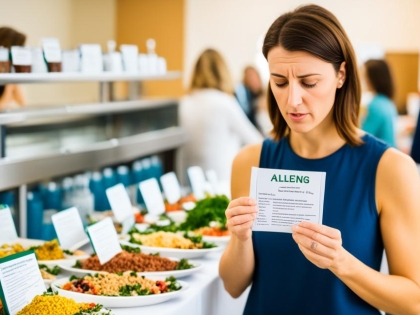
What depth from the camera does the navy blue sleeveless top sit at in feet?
7.57

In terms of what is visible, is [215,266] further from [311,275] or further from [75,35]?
[75,35]

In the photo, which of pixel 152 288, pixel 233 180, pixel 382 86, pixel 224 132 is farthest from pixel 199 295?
pixel 382 86

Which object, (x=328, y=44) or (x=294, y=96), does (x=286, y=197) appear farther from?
(x=328, y=44)

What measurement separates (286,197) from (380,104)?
4.85m

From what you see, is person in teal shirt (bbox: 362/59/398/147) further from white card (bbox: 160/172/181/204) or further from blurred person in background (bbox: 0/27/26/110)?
blurred person in background (bbox: 0/27/26/110)

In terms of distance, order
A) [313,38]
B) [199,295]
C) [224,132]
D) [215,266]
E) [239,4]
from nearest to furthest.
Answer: [313,38]
[199,295]
[215,266]
[224,132]
[239,4]

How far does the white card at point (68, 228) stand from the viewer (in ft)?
9.88

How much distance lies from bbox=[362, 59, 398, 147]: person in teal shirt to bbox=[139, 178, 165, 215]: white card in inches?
128

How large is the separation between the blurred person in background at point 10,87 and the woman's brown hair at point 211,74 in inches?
98.6

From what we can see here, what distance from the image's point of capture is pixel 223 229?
359 cm

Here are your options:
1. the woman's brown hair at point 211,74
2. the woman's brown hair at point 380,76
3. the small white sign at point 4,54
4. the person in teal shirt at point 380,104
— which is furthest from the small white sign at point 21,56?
the woman's brown hair at point 380,76

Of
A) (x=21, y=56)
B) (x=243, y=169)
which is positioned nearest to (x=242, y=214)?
Answer: (x=243, y=169)

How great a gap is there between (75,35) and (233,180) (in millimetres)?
2499

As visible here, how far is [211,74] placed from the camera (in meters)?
6.31
